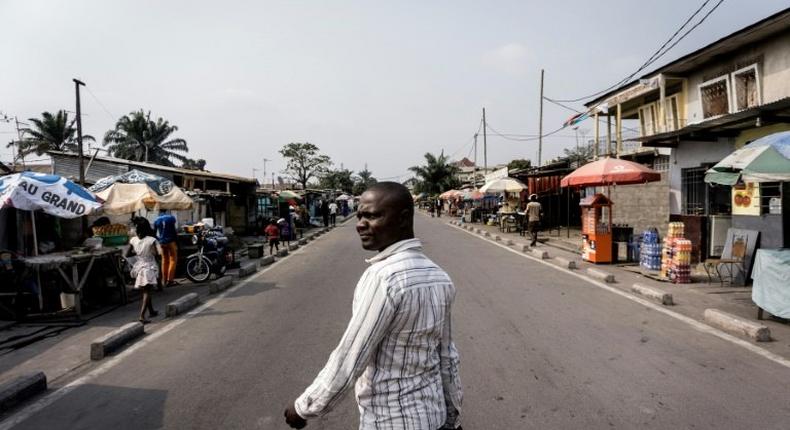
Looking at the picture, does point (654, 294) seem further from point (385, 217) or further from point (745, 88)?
point (745, 88)

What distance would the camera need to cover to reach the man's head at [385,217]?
2051 mm

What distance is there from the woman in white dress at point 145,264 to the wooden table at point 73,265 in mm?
1215

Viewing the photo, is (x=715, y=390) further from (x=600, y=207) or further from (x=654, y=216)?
(x=654, y=216)

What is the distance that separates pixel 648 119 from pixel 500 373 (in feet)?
62.6

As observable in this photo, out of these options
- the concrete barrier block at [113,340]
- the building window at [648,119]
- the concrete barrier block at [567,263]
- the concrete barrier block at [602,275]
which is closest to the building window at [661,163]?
the building window at [648,119]

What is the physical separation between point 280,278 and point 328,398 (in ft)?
33.5

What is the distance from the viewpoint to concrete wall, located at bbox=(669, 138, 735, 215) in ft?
42.4

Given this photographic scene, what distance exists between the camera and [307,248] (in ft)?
63.2

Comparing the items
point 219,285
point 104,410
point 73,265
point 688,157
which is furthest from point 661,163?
point 104,410

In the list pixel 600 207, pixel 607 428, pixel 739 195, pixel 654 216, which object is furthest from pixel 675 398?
pixel 654 216

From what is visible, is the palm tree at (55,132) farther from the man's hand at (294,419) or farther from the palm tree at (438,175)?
the man's hand at (294,419)

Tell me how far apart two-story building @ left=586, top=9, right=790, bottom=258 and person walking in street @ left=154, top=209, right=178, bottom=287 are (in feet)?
38.4

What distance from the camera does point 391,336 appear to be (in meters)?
1.92

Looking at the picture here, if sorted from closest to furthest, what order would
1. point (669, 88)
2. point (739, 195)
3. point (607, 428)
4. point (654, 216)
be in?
point (607, 428), point (739, 195), point (654, 216), point (669, 88)
